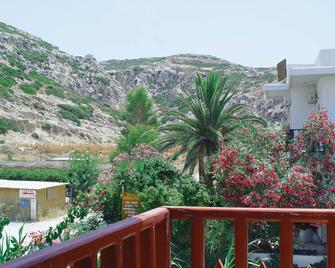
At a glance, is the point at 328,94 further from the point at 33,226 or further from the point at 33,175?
the point at 33,175

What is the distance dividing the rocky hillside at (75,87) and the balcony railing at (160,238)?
41.7 m

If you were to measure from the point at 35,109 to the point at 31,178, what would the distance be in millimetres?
29935

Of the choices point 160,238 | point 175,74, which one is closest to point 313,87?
point 160,238

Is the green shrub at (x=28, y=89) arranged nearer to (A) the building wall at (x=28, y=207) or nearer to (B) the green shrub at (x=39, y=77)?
(B) the green shrub at (x=39, y=77)

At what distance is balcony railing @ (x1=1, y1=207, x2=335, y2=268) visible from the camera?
1557mm

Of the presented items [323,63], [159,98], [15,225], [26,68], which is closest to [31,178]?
[15,225]

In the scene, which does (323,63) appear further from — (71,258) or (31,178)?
(31,178)

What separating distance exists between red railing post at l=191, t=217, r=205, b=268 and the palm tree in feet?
46.5

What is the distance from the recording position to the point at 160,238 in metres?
2.36

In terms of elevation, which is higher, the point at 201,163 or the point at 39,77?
the point at 39,77

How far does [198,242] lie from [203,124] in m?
15.0

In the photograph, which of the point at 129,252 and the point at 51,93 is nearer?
the point at 129,252

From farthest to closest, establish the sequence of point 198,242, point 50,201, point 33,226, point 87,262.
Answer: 1. point 50,201
2. point 33,226
3. point 198,242
4. point 87,262

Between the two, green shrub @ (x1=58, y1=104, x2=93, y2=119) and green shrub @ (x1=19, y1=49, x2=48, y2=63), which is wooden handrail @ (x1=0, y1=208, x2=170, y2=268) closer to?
green shrub @ (x1=58, y1=104, x2=93, y2=119)
